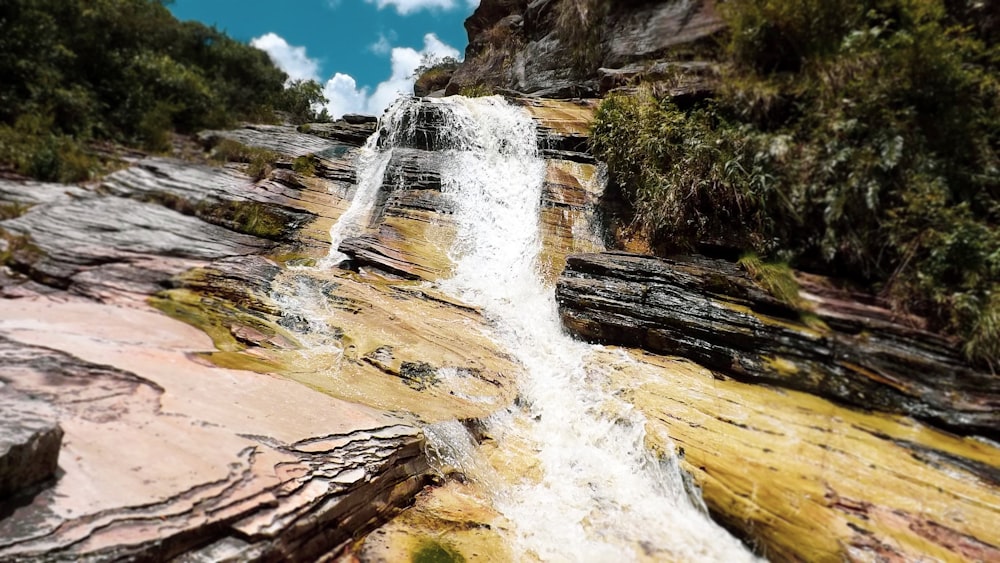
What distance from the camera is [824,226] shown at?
7262mm

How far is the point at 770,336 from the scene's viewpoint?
6594mm

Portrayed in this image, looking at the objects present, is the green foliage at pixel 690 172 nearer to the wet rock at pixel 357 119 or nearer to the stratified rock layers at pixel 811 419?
the stratified rock layers at pixel 811 419

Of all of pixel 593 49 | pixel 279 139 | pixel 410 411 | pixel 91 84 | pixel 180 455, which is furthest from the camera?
pixel 593 49

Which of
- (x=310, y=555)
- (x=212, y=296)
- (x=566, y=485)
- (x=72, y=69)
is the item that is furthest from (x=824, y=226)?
(x=72, y=69)

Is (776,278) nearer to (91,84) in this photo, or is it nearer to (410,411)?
(410,411)

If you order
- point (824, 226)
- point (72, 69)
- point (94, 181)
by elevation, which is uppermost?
point (72, 69)

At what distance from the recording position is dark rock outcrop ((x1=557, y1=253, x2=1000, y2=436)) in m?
5.50

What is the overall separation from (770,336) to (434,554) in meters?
5.41

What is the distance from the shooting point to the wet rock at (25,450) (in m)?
2.90

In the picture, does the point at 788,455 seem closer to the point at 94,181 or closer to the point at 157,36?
the point at 94,181

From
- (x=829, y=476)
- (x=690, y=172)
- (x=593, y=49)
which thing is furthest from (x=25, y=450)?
(x=593, y=49)

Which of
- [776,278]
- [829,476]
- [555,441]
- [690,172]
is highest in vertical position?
[690,172]

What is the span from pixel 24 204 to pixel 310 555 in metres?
8.47

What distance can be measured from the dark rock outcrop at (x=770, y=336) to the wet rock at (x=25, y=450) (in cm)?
701
